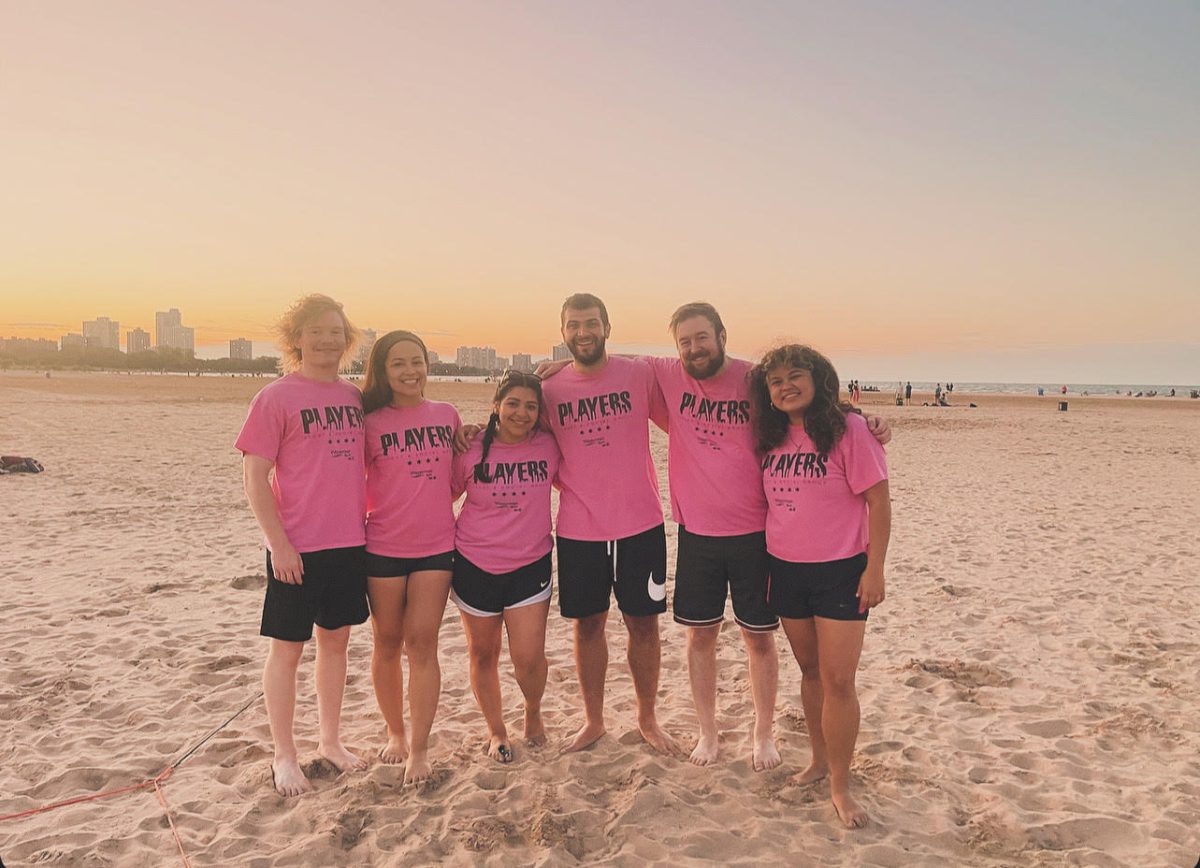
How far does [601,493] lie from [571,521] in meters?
0.22

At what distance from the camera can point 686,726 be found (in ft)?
14.0

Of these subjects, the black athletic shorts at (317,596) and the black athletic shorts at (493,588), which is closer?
the black athletic shorts at (317,596)

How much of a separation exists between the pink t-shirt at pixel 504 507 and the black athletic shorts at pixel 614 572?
0.56 ft

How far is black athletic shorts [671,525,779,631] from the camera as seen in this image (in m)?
3.63

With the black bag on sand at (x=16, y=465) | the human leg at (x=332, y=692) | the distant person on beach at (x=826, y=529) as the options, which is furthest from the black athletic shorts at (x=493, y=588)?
the black bag on sand at (x=16, y=465)

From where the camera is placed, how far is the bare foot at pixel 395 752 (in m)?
3.81

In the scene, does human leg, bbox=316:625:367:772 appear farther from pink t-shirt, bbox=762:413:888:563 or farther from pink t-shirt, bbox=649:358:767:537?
pink t-shirt, bbox=762:413:888:563

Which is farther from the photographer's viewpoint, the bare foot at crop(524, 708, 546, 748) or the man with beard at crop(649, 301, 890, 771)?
the bare foot at crop(524, 708, 546, 748)

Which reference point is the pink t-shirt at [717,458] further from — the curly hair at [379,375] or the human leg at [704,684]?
the curly hair at [379,375]

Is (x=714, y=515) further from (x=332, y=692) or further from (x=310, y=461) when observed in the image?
(x=332, y=692)

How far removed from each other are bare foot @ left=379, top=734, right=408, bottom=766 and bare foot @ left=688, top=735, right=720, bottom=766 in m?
1.50

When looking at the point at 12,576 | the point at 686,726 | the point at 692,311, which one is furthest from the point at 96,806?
the point at 12,576

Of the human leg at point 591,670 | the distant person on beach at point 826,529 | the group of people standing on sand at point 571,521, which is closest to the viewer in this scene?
the distant person on beach at point 826,529

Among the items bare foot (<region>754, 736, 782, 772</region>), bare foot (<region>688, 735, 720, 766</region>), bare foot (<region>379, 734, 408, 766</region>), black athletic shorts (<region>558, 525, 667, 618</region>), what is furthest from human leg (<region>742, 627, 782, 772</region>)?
bare foot (<region>379, 734, 408, 766</region>)
